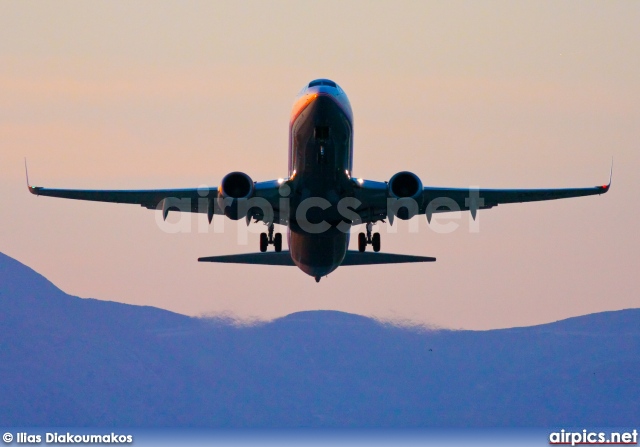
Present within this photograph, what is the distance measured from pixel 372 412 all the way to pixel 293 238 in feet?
386

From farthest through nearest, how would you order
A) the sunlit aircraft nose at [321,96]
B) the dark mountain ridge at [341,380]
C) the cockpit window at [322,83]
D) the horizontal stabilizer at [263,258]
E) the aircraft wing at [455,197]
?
1. the dark mountain ridge at [341,380]
2. the horizontal stabilizer at [263,258]
3. the aircraft wing at [455,197]
4. the cockpit window at [322,83]
5. the sunlit aircraft nose at [321,96]

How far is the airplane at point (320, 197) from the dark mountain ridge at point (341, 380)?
10019 cm

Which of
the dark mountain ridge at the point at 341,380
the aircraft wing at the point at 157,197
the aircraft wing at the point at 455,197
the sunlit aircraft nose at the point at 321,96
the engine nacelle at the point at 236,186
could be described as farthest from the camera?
the dark mountain ridge at the point at 341,380

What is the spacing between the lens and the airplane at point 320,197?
42719 mm

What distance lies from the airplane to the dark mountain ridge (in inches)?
3944

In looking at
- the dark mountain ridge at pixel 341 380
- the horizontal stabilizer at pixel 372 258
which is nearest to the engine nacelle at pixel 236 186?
the horizontal stabilizer at pixel 372 258

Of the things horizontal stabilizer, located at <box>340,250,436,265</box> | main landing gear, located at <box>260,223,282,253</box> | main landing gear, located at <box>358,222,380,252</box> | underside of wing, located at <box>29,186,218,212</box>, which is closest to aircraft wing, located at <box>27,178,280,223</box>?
underside of wing, located at <box>29,186,218,212</box>

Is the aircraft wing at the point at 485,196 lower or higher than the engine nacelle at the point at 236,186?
higher

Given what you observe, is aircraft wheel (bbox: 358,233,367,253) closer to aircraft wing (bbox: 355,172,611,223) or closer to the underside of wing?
aircraft wing (bbox: 355,172,611,223)

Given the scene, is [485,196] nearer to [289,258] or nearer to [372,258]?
[372,258]

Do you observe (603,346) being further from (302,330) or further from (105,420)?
(105,420)

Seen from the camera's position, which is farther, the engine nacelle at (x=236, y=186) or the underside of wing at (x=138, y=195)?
the underside of wing at (x=138, y=195)

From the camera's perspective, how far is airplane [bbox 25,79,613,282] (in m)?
42.7

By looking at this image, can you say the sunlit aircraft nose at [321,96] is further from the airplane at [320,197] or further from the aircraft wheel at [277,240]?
the aircraft wheel at [277,240]
